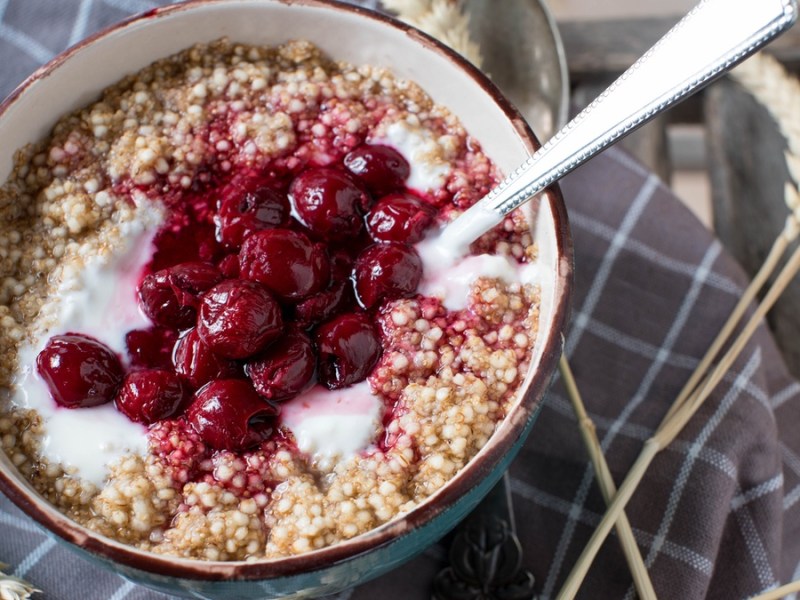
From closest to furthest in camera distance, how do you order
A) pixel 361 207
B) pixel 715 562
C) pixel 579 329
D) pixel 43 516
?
pixel 43 516 < pixel 361 207 < pixel 715 562 < pixel 579 329

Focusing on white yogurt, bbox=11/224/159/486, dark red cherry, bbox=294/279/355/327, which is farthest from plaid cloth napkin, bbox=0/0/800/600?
dark red cherry, bbox=294/279/355/327

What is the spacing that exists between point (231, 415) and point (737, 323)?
885 mm

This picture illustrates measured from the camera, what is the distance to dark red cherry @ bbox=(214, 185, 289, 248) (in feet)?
4.18

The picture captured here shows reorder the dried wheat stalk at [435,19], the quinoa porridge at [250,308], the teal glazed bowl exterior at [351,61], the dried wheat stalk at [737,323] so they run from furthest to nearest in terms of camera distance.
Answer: the dried wheat stalk at [435,19]
the dried wheat stalk at [737,323]
the quinoa porridge at [250,308]
the teal glazed bowl exterior at [351,61]

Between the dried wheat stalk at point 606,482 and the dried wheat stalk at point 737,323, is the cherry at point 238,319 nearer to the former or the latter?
the dried wheat stalk at point 606,482

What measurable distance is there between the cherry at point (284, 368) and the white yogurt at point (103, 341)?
15cm

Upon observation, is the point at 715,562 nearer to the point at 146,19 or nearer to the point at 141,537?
the point at 141,537

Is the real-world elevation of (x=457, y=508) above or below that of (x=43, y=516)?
above

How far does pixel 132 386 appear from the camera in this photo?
118 centimetres

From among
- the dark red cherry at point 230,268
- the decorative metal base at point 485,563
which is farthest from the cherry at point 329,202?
the decorative metal base at point 485,563

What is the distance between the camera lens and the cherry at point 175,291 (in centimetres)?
122

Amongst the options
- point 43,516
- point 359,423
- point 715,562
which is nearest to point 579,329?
point 715,562

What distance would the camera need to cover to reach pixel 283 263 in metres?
1.20

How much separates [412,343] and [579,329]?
516 millimetres
